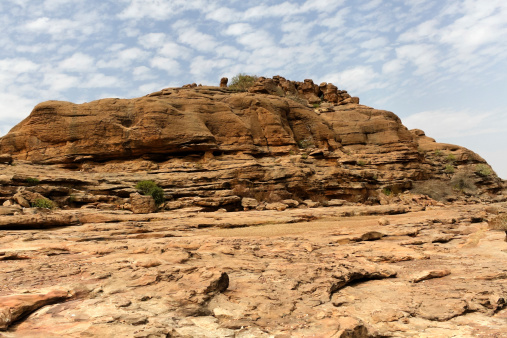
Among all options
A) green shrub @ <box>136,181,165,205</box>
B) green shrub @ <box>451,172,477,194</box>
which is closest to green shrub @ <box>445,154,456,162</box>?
green shrub @ <box>451,172,477,194</box>

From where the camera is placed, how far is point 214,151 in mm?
30344

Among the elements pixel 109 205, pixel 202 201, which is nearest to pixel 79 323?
pixel 109 205

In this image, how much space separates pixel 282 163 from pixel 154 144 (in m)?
11.6

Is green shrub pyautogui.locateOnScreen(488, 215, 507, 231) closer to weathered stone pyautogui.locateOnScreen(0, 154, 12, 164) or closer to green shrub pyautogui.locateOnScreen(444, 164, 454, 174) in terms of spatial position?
green shrub pyautogui.locateOnScreen(444, 164, 454, 174)

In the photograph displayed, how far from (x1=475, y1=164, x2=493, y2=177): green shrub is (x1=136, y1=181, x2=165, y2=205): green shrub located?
36.5 metres

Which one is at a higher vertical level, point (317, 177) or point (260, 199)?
point (317, 177)

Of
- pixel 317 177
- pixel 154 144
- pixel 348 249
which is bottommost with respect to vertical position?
pixel 348 249

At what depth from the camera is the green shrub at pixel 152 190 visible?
22500 mm

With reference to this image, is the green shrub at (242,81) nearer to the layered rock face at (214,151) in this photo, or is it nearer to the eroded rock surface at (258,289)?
the layered rock face at (214,151)

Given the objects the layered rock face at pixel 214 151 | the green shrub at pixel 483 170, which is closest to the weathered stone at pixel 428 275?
the layered rock face at pixel 214 151

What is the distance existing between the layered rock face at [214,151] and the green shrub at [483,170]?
405mm

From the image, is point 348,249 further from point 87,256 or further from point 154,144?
point 154,144

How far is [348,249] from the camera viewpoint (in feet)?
33.4

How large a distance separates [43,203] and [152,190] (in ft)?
21.5
